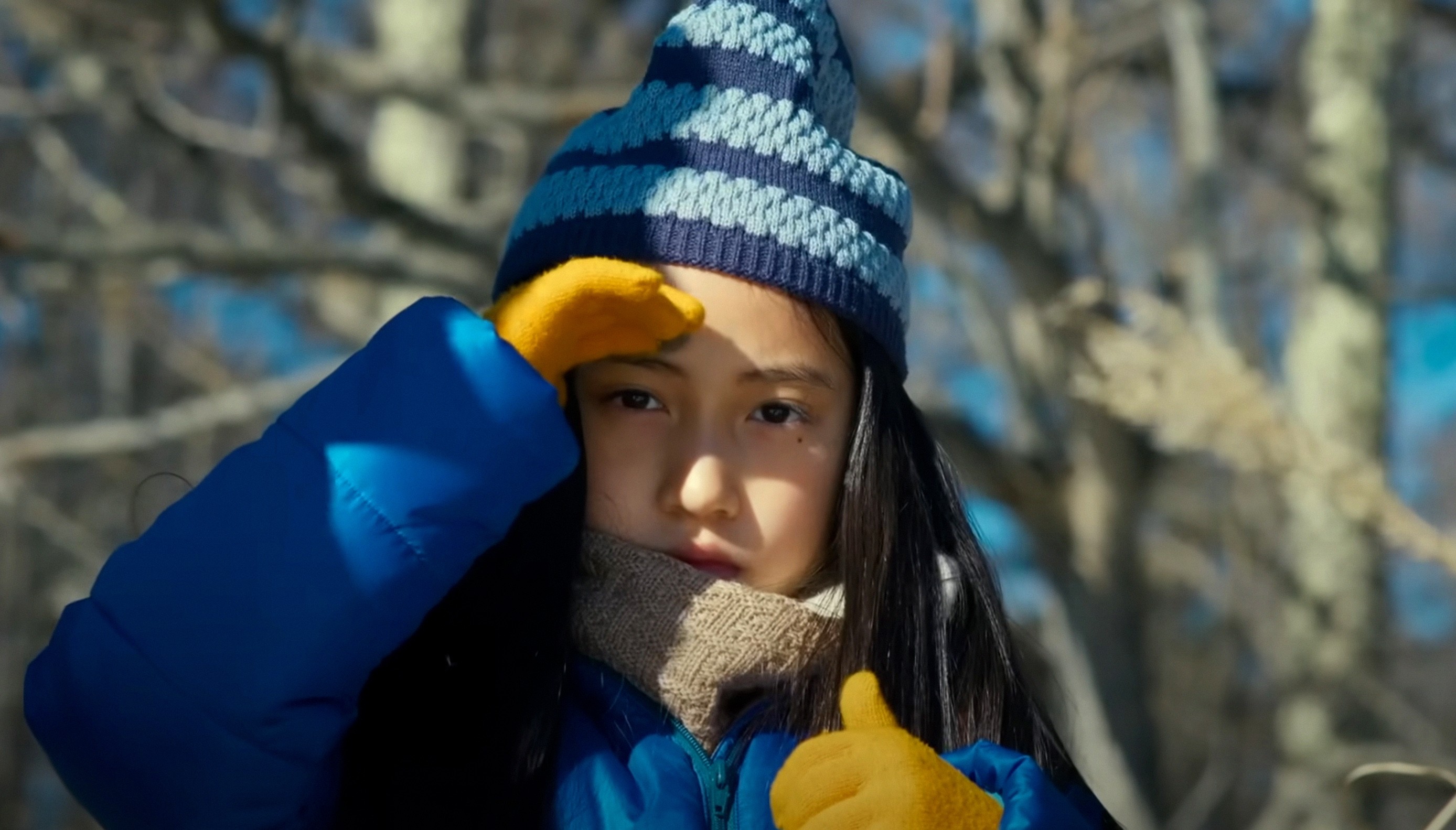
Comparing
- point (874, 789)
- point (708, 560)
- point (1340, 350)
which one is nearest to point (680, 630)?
point (708, 560)

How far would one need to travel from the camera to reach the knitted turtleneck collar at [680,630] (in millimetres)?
1724

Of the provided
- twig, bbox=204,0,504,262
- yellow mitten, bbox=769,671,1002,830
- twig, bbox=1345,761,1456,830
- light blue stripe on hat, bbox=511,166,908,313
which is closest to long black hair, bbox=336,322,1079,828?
light blue stripe on hat, bbox=511,166,908,313

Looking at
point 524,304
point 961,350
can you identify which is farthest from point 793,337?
point 961,350

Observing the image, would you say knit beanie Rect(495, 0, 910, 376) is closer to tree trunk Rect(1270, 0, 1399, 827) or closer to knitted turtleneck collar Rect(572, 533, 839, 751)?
knitted turtleneck collar Rect(572, 533, 839, 751)

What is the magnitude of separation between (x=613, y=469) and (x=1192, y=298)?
243 cm

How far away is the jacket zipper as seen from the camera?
1661 mm

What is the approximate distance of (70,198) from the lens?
8.45 metres

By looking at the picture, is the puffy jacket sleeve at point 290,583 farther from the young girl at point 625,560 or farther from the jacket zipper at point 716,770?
the jacket zipper at point 716,770

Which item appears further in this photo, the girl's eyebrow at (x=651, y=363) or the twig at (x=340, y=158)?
the twig at (x=340, y=158)

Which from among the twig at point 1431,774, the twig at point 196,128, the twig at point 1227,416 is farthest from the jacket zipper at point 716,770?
the twig at point 196,128

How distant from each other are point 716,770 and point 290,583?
0.50 metres

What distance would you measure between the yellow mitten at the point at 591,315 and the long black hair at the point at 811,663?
163 millimetres

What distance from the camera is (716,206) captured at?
1.77 metres

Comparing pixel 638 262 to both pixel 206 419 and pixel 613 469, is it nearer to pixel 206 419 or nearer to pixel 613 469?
pixel 613 469
